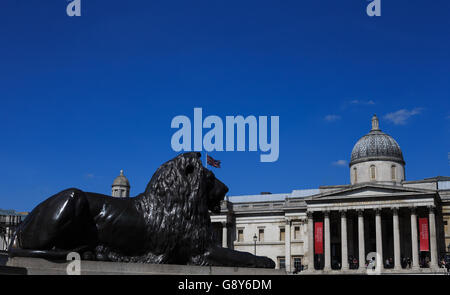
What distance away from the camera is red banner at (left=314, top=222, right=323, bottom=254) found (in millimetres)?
56062

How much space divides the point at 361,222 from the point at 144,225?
156 feet

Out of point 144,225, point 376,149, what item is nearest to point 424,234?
point 376,149

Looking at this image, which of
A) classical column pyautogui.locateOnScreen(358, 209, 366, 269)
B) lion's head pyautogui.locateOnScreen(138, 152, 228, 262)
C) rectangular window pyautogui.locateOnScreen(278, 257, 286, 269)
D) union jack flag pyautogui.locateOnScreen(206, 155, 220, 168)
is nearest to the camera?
lion's head pyautogui.locateOnScreen(138, 152, 228, 262)

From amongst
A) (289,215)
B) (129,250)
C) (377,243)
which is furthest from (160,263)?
(289,215)

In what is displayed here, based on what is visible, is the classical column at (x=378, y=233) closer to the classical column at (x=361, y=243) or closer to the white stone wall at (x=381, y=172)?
the classical column at (x=361, y=243)

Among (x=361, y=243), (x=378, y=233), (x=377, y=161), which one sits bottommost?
(x=361, y=243)

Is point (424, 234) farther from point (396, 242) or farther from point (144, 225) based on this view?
point (144, 225)

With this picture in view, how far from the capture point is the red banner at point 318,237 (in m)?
56.1

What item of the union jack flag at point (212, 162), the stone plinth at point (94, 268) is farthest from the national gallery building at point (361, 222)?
the stone plinth at point (94, 268)

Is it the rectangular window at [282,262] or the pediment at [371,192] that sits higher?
the pediment at [371,192]

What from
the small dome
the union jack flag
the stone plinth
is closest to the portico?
the union jack flag

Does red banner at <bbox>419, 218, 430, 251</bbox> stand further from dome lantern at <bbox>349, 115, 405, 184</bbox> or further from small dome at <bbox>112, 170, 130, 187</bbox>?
small dome at <bbox>112, 170, 130, 187</bbox>

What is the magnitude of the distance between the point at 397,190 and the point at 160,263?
47462 mm

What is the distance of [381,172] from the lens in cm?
5941
